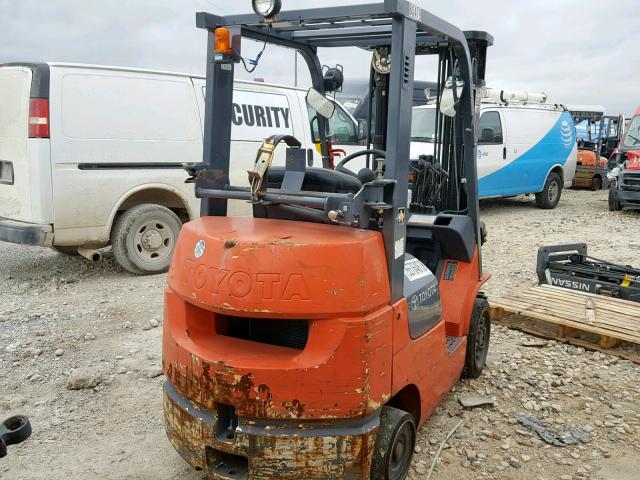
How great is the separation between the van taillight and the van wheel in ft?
4.29

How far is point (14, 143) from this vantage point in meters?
6.40

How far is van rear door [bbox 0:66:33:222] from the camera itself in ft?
20.6

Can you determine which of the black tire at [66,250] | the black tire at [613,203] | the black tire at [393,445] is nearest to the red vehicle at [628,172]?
the black tire at [613,203]

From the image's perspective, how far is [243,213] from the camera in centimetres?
789

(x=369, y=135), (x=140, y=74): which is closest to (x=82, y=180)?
(x=140, y=74)

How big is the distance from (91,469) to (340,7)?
9.04 feet

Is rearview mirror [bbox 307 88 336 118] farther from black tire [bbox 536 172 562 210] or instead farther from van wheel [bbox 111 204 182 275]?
black tire [bbox 536 172 562 210]

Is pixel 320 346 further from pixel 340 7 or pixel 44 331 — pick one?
pixel 44 331

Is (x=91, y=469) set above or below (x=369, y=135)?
below

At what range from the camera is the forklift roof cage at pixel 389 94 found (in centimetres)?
278

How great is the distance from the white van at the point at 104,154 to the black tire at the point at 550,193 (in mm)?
8567

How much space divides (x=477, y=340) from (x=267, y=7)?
2699 mm

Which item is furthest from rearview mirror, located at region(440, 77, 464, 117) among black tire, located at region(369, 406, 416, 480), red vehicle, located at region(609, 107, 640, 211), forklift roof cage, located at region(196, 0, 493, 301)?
red vehicle, located at region(609, 107, 640, 211)

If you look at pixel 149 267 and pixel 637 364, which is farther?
pixel 149 267
